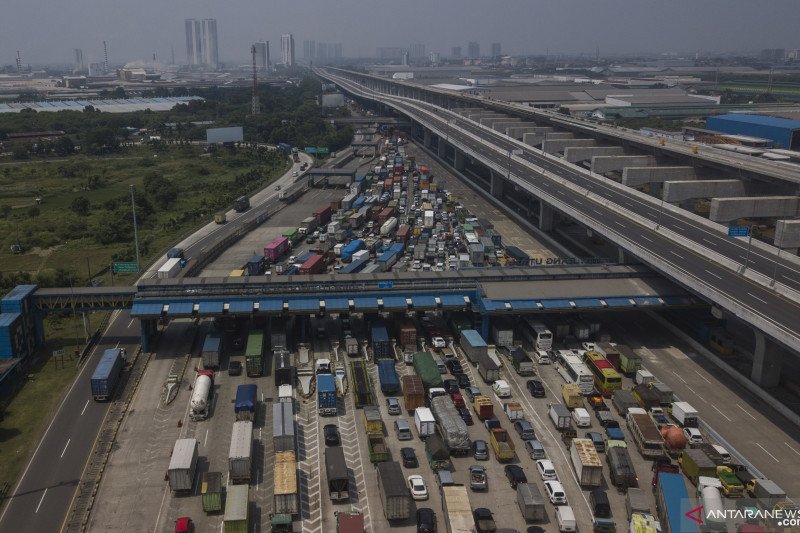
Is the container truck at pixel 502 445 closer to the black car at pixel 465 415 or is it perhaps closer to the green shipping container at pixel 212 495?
the black car at pixel 465 415

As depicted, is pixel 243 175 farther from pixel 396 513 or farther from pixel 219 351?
pixel 396 513

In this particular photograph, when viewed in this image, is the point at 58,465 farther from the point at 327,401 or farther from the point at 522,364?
the point at 522,364

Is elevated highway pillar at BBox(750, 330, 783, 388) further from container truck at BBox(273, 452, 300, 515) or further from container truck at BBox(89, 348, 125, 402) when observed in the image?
container truck at BBox(89, 348, 125, 402)

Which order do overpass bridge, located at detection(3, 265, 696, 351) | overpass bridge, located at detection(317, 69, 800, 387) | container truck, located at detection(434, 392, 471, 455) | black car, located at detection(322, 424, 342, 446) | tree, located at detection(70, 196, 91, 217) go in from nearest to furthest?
container truck, located at detection(434, 392, 471, 455) → black car, located at detection(322, 424, 342, 446) → overpass bridge, located at detection(317, 69, 800, 387) → overpass bridge, located at detection(3, 265, 696, 351) → tree, located at detection(70, 196, 91, 217)

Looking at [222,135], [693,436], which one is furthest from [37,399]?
[222,135]

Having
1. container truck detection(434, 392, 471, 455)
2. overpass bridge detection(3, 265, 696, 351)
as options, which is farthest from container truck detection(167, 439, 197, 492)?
overpass bridge detection(3, 265, 696, 351)

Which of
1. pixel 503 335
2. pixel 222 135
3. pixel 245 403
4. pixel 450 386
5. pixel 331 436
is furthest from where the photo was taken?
pixel 222 135

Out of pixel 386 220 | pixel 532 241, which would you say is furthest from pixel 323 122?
pixel 532 241
